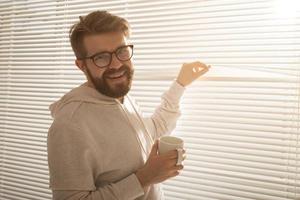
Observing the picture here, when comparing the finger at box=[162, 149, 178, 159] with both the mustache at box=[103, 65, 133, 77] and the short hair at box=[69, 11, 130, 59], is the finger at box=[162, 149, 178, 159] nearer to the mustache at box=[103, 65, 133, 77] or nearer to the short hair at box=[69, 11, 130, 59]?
the mustache at box=[103, 65, 133, 77]

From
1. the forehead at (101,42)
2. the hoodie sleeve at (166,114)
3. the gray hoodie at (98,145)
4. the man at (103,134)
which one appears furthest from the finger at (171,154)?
the forehead at (101,42)

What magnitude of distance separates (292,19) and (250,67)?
212mm

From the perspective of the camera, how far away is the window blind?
1102 millimetres

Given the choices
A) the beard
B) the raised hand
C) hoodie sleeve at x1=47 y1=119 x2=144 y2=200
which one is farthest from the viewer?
the raised hand

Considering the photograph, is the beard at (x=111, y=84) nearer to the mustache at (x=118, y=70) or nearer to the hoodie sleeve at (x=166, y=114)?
the mustache at (x=118, y=70)

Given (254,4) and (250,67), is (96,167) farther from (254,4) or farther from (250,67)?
(254,4)

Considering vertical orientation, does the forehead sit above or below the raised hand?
above

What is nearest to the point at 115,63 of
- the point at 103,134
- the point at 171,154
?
the point at 103,134

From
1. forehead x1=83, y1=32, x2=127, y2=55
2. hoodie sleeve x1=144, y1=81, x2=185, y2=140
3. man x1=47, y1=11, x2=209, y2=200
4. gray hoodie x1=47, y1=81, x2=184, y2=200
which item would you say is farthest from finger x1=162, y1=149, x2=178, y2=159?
forehead x1=83, y1=32, x2=127, y2=55

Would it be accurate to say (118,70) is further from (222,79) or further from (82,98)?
(222,79)

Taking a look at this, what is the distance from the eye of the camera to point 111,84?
106 cm

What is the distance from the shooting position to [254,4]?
1.13 meters

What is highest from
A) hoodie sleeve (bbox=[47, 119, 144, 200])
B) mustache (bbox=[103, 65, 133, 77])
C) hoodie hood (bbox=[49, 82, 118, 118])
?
mustache (bbox=[103, 65, 133, 77])


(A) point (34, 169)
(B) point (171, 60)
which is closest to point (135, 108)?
(B) point (171, 60)
